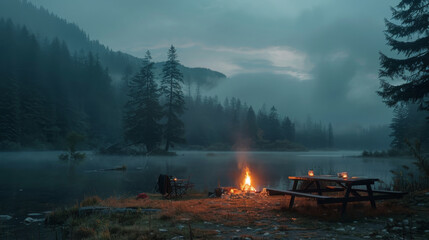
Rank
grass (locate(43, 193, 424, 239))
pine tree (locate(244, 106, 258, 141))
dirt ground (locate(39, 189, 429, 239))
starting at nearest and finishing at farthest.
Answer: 1. dirt ground (locate(39, 189, 429, 239))
2. grass (locate(43, 193, 424, 239))
3. pine tree (locate(244, 106, 258, 141))

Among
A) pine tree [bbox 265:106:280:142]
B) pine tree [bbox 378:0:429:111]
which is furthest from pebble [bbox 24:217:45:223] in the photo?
pine tree [bbox 265:106:280:142]

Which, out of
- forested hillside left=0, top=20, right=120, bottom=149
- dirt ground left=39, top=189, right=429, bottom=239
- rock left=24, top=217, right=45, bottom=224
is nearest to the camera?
dirt ground left=39, top=189, right=429, bottom=239

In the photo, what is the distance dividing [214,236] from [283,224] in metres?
1.83

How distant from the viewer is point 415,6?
1459cm

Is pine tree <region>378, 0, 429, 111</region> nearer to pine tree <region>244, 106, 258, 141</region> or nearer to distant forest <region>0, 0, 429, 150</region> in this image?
distant forest <region>0, 0, 429, 150</region>

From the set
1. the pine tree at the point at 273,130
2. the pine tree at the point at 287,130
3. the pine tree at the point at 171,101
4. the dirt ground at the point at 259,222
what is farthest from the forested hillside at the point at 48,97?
the pine tree at the point at 287,130

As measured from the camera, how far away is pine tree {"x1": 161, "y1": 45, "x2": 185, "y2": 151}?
52000 mm

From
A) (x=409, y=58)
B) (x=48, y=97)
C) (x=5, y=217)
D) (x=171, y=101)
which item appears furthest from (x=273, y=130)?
(x=5, y=217)

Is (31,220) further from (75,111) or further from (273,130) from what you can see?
(273,130)

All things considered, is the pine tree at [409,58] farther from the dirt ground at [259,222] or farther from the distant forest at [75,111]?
the distant forest at [75,111]

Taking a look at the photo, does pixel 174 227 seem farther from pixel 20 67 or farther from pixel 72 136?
pixel 20 67

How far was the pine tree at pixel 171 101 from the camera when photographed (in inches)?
2047

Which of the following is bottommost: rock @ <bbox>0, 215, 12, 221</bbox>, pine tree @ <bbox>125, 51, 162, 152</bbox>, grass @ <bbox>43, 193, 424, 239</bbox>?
rock @ <bbox>0, 215, 12, 221</bbox>

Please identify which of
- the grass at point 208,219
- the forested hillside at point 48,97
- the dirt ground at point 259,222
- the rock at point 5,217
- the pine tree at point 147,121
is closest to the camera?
the dirt ground at point 259,222
